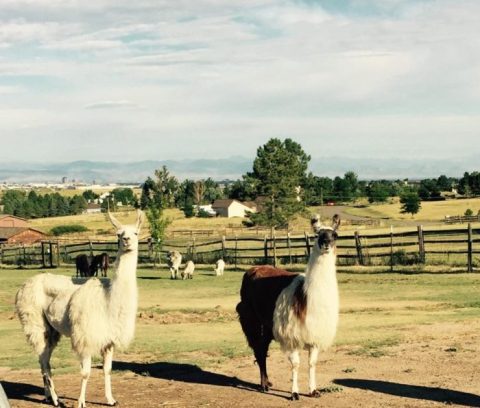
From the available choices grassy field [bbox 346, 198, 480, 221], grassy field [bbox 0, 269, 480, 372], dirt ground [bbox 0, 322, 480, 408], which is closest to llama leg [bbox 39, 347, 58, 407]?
dirt ground [bbox 0, 322, 480, 408]

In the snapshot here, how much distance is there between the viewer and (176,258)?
3338 centimetres

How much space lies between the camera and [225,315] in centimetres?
2067

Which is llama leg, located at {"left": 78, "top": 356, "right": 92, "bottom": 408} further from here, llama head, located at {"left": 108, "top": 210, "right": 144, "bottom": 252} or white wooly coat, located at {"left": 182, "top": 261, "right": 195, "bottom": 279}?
white wooly coat, located at {"left": 182, "top": 261, "right": 195, "bottom": 279}

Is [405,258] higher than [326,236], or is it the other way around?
[326,236]

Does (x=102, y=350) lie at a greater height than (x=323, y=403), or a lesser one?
greater

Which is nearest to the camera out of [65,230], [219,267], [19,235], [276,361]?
[276,361]

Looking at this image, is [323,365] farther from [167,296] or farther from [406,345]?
[167,296]

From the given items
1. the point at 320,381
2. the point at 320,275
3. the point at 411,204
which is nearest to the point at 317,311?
the point at 320,275

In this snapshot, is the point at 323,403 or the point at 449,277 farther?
the point at 449,277

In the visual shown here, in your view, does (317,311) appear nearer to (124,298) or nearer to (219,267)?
(124,298)

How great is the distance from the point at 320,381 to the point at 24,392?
4.57 m

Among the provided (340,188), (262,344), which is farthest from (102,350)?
(340,188)

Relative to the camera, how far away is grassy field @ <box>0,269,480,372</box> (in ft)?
47.9

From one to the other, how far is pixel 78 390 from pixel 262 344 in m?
2.94
